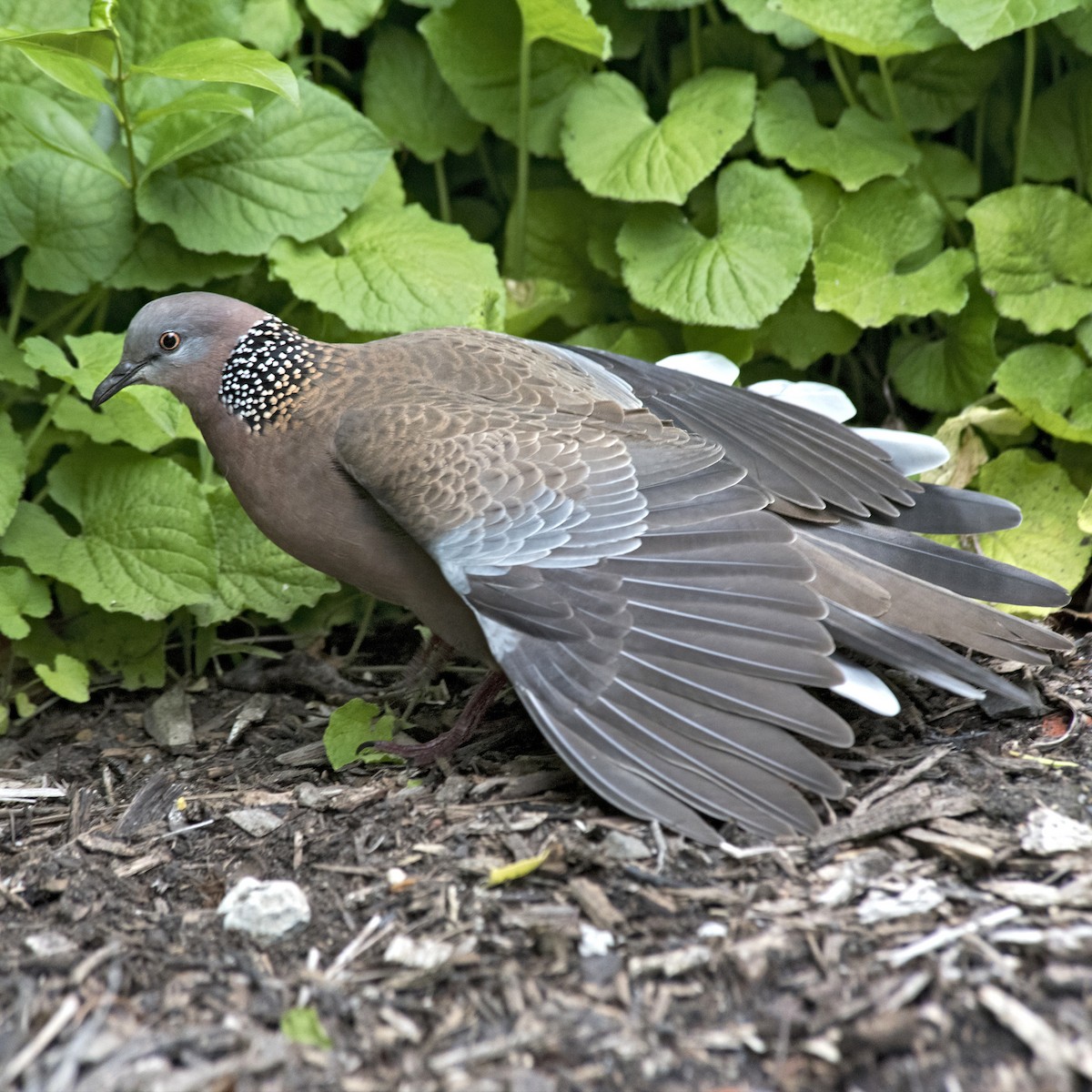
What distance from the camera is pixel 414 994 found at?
237 cm

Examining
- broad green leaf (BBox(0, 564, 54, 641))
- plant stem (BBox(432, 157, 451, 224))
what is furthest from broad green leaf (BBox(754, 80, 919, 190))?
broad green leaf (BBox(0, 564, 54, 641))

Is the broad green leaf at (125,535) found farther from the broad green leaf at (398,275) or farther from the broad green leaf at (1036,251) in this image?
the broad green leaf at (1036,251)

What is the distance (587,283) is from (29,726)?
2.52 metres

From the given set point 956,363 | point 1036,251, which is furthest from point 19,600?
point 1036,251

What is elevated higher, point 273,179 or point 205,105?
point 205,105

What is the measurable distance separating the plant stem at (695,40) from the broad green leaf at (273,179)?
1228 millimetres

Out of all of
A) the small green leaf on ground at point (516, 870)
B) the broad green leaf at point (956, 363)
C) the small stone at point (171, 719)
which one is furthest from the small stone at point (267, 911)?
the broad green leaf at point (956, 363)

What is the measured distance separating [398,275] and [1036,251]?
2177 mm

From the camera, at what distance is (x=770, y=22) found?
4.31 m

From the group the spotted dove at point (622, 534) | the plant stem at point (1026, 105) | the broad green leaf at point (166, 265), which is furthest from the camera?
the plant stem at point (1026, 105)

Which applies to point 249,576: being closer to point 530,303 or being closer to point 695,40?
point 530,303

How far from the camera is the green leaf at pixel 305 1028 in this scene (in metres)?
2.24

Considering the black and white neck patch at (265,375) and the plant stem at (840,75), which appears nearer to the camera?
the black and white neck patch at (265,375)

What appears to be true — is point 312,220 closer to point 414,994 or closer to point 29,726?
point 29,726
